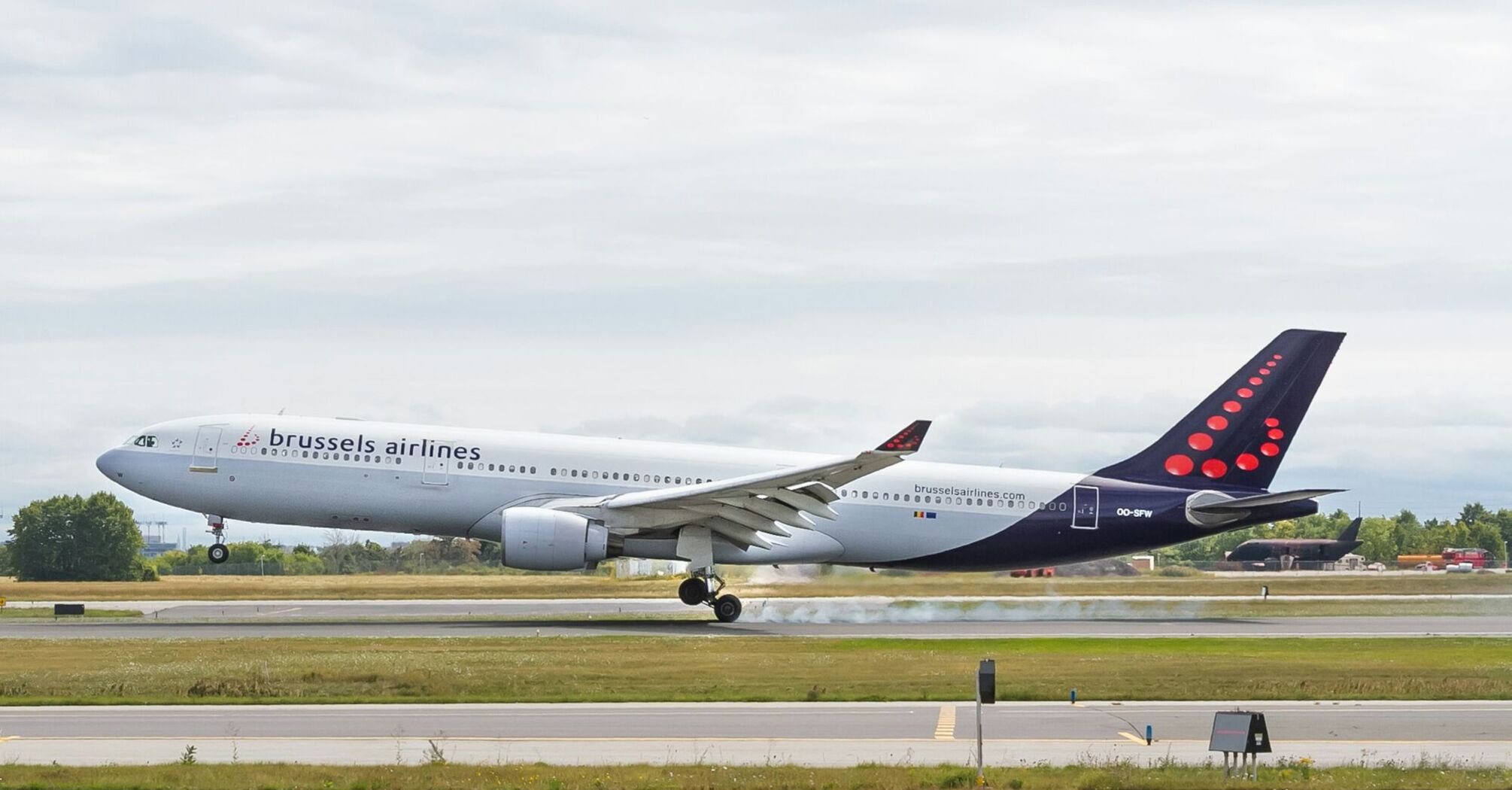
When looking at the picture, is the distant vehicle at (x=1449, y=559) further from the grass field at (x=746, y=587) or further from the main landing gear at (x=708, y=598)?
the main landing gear at (x=708, y=598)

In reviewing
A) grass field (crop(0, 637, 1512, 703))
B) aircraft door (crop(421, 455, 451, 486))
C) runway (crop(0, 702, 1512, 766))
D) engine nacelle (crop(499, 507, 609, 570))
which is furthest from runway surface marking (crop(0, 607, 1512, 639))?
runway (crop(0, 702, 1512, 766))

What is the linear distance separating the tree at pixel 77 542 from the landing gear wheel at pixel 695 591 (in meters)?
45.8

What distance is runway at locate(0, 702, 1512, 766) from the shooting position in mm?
15820

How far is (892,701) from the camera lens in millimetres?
20875

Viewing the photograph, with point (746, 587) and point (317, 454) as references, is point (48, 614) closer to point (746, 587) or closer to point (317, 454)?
point (317, 454)

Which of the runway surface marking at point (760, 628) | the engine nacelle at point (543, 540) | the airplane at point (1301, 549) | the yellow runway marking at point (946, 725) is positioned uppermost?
the airplane at point (1301, 549)

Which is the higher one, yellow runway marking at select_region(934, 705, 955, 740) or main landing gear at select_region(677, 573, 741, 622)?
main landing gear at select_region(677, 573, 741, 622)

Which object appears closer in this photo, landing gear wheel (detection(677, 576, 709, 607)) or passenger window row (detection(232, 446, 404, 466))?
passenger window row (detection(232, 446, 404, 466))

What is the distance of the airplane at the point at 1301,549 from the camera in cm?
8656

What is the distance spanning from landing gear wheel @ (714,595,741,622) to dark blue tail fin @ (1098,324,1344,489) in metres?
10.5

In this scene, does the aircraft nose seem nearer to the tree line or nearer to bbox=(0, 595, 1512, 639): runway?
bbox=(0, 595, 1512, 639): runway

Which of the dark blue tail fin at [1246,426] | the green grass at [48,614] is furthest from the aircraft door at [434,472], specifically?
the dark blue tail fin at [1246,426]

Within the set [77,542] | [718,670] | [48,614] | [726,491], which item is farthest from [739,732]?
[77,542]

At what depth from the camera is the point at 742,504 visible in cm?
3391
